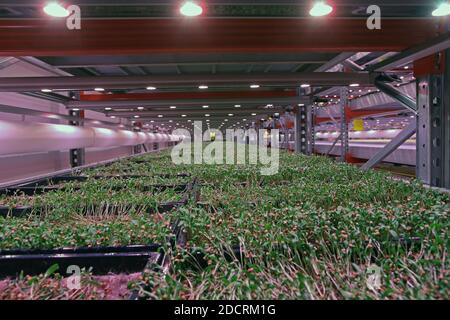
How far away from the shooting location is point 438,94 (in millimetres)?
3355

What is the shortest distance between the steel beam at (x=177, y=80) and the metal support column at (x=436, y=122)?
3.37 feet

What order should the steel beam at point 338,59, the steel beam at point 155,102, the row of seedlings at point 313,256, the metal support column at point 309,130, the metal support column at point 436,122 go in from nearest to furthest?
the row of seedlings at point 313,256, the metal support column at point 436,122, the steel beam at point 338,59, the steel beam at point 155,102, the metal support column at point 309,130

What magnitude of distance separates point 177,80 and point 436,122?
3.01 metres

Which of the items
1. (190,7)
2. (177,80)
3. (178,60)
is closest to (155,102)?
(178,60)

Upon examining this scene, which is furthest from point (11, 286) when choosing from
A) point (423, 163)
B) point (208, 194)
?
point (423, 163)

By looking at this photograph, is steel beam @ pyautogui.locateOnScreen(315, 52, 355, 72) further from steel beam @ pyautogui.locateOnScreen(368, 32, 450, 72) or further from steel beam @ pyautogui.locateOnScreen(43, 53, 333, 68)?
steel beam @ pyautogui.locateOnScreen(368, 32, 450, 72)

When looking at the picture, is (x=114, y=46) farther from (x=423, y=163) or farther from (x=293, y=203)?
(x=423, y=163)

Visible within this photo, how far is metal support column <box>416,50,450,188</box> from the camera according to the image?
331 centimetres

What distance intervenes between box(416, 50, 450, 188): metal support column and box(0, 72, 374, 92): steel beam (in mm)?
1026

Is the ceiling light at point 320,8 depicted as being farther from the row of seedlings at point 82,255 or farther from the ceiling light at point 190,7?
the row of seedlings at point 82,255

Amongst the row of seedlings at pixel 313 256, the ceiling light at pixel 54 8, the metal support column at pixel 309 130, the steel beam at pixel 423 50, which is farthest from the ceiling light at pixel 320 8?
the metal support column at pixel 309 130

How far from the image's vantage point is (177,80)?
4.38 m

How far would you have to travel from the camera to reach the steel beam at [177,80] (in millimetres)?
4254

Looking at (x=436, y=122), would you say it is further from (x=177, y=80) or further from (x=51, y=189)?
(x=51, y=189)
